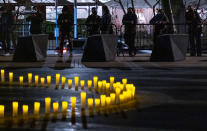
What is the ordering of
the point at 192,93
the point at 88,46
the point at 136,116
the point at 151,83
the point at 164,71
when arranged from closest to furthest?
the point at 136,116 → the point at 192,93 → the point at 151,83 → the point at 164,71 → the point at 88,46

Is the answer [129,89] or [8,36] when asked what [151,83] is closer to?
[129,89]

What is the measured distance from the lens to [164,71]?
16.9 metres

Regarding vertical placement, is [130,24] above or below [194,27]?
above

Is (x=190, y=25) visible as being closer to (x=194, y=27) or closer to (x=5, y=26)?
(x=194, y=27)

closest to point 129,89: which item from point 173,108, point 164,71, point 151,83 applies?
point 173,108

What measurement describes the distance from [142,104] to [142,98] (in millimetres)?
847

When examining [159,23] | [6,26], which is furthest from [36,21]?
[159,23]

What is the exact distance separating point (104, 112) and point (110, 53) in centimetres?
1377

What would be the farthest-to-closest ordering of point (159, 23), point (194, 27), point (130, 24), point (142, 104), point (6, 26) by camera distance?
point (6, 26) < point (194, 27) < point (159, 23) < point (130, 24) < point (142, 104)

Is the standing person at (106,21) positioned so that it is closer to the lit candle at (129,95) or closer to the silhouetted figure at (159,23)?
the silhouetted figure at (159,23)

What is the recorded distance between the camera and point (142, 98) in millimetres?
10062

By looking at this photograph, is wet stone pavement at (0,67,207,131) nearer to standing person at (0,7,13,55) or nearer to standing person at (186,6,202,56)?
standing person at (186,6,202,56)

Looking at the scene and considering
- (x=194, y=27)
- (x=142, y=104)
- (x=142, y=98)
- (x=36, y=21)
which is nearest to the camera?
(x=142, y=104)

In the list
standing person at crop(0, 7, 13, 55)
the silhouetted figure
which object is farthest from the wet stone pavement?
standing person at crop(0, 7, 13, 55)
